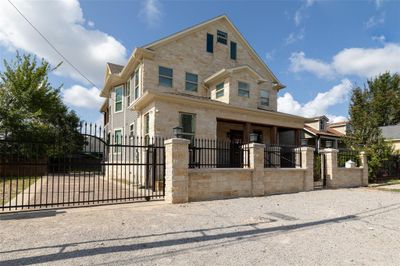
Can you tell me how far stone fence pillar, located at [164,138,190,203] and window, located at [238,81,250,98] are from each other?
914cm

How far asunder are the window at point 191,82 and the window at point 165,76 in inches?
48.7

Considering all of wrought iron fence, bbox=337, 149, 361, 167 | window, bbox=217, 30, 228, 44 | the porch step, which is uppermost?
window, bbox=217, 30, 228, 44

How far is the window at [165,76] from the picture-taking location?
49.6 feet

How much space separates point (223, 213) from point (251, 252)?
9.04 feet

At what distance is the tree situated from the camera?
17562mm

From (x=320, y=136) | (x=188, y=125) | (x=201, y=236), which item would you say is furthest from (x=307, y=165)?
(x=320, y=136)

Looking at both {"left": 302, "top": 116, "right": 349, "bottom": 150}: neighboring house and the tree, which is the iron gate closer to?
the tree

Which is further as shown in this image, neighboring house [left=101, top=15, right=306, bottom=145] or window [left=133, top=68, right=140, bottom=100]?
window [left=133, top=68, right=140, bottom=100]

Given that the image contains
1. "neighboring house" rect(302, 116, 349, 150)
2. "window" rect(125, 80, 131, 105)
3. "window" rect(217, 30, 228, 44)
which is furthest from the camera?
"neighboring house" rect(302, 116, 349, 150)

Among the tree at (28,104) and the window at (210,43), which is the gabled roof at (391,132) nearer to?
the window at (210,43)

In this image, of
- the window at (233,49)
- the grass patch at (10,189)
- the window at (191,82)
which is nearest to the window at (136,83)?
the window at (191,82)

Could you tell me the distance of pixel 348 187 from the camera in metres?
13.6

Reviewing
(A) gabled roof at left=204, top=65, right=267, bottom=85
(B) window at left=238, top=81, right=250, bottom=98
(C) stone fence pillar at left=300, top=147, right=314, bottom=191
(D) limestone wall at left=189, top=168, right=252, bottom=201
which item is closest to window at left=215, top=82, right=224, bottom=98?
(A) gabled roof at left=204, top=65, right=267, bottom=85

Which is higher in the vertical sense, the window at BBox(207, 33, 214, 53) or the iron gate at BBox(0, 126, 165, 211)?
the window at BBox(207, 33, 214, 53)
